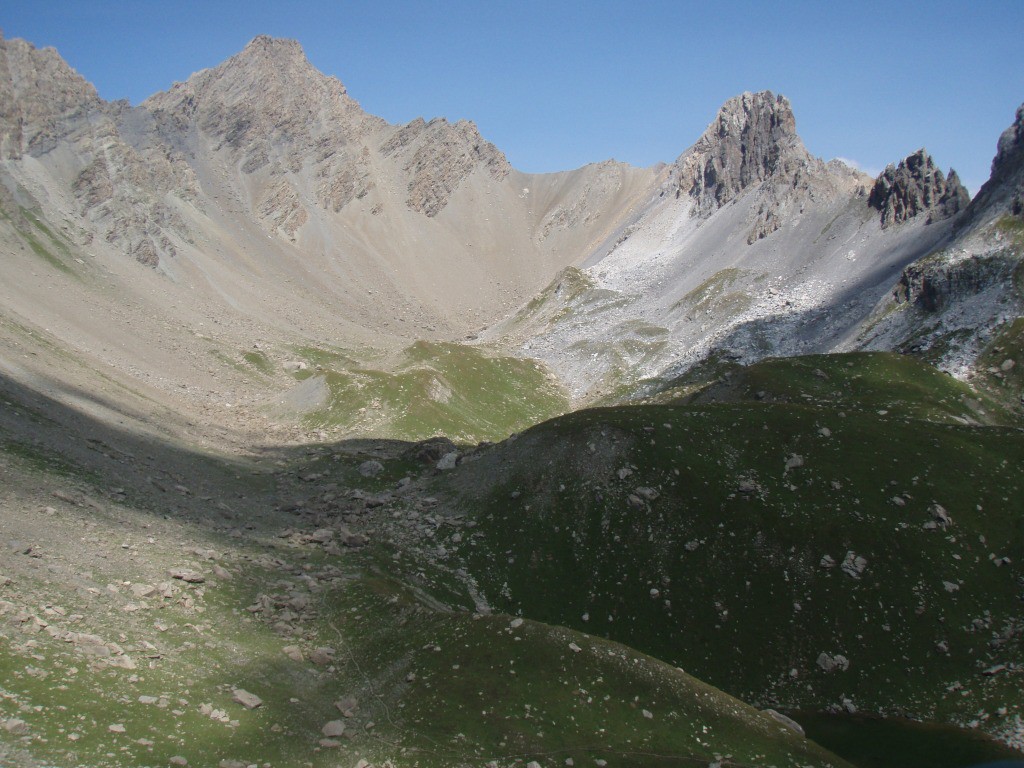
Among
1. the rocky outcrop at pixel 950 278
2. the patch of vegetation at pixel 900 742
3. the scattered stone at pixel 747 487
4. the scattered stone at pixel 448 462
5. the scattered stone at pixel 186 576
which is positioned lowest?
the scattered stone at pixel 186 576

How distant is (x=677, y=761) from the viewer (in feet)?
86.4

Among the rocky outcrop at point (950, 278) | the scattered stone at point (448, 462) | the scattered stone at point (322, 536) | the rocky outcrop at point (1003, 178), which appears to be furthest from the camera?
the rocky outcrop at point (1003, 178)

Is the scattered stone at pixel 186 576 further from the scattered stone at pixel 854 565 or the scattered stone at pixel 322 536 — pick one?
the scattered stone at pixel 854 565

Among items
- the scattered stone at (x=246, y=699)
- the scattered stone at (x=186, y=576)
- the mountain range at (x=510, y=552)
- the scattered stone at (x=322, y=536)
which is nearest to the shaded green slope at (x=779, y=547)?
the mountain range at (x=510, y=552)

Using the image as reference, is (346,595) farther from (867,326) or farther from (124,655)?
(867,326)

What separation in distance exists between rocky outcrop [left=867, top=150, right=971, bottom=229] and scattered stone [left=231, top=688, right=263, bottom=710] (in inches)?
5977

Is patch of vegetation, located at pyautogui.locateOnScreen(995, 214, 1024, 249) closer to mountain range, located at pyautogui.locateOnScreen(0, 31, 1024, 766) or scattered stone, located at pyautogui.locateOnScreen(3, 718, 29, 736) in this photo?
mountain range, located at pyautogui.locateOnScreen(0, 31, 1024, 766)

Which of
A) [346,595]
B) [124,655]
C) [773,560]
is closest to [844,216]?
[773,560]

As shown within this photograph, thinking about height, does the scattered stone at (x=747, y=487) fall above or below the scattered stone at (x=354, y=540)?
above

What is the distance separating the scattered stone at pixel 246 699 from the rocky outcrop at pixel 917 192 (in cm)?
A: 15182

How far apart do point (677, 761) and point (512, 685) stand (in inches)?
275

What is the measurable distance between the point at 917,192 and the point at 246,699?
520ft

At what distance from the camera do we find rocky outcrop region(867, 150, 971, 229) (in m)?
139

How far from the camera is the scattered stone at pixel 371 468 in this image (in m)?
66.1
